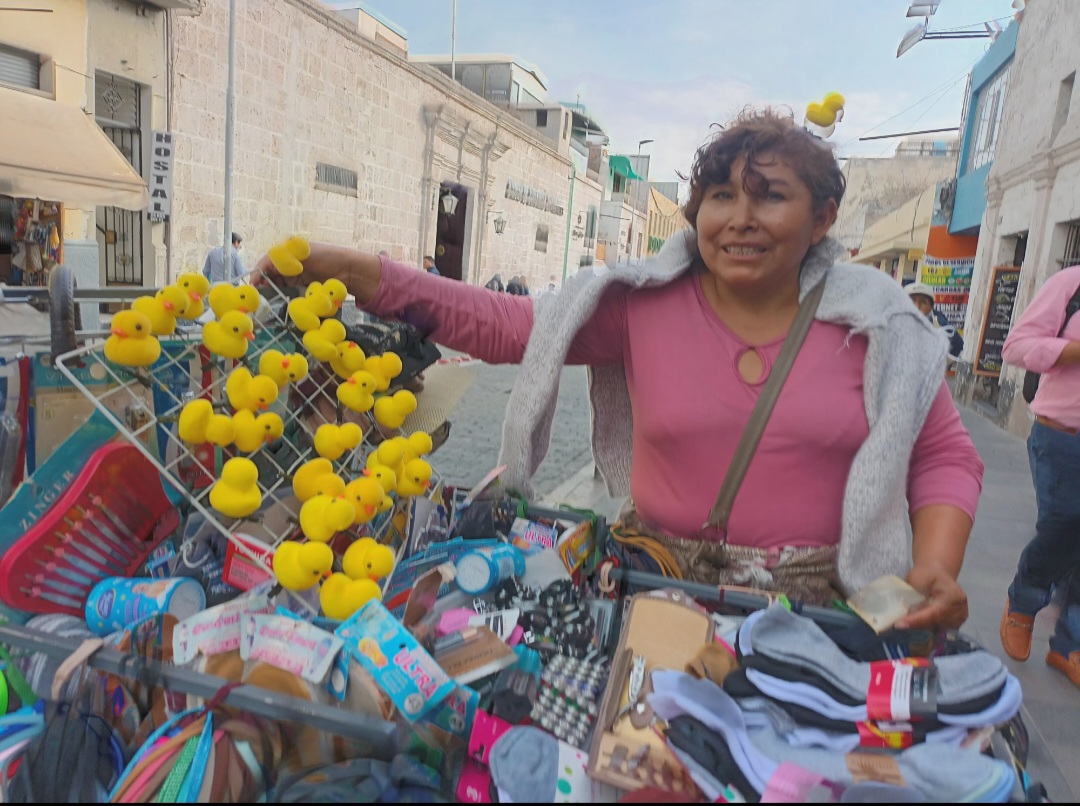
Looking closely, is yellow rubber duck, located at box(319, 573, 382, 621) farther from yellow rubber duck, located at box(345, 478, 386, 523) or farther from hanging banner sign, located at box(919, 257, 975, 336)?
hanging banner sign, located at box(919, 257, 975, 336)

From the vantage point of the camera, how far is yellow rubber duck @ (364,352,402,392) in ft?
4.78

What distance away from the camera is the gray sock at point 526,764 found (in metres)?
0.85

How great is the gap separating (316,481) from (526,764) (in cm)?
60

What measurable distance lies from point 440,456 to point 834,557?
154 inches

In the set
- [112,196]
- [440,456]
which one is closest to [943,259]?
[440,456]

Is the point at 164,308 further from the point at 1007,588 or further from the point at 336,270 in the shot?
the point at 1007,588

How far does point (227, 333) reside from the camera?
50.4 inches

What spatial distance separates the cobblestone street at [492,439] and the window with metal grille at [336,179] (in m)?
7.72

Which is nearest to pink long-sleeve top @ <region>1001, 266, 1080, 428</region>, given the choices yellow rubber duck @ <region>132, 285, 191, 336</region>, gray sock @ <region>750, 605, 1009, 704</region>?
gray sock @ <region>750, 605, 1009, 704</region>

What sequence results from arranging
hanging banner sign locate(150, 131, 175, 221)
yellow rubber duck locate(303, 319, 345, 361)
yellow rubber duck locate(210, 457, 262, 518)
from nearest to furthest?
1. yellow rubber duck locate(210, 457, 262, 518)
2. yellow rubber duck locate(303, 319, 345, 361)
3. hanging banner sign locate(150, 131, 175, 221)

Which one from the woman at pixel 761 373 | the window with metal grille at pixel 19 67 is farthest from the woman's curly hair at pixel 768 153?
the window with metal grille at pixel 19 67

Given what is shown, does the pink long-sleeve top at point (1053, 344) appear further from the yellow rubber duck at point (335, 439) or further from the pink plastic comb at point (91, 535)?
the pink plastic comb at point (91, 535)

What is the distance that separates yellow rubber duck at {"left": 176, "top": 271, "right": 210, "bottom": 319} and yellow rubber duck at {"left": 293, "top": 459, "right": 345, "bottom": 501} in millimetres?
357

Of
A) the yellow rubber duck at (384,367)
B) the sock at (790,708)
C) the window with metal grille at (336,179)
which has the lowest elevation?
the sock at (790,708)
